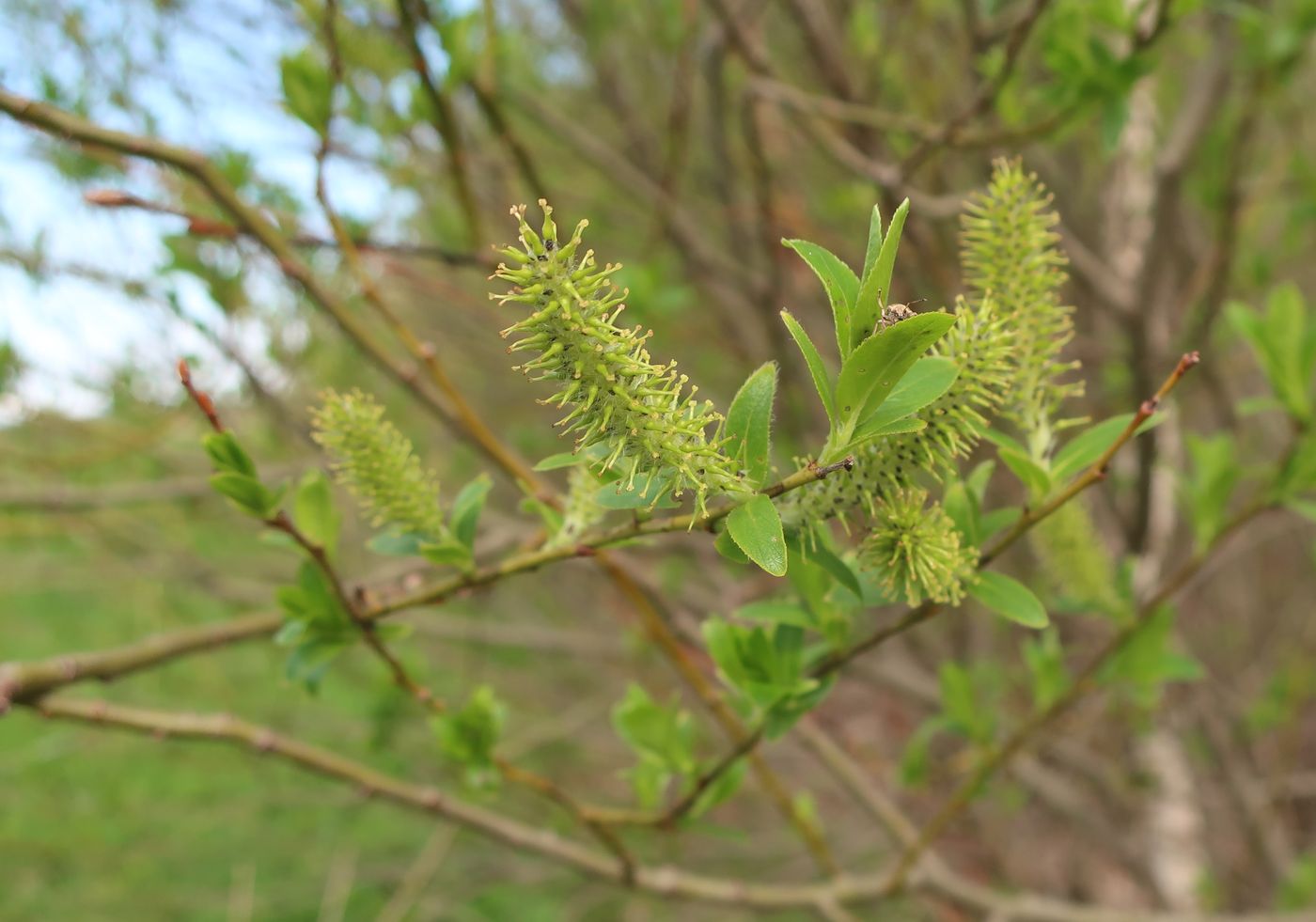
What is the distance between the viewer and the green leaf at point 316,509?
0.77 metres

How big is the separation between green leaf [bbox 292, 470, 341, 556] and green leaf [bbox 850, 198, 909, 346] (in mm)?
460

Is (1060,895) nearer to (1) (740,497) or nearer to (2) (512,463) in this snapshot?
(2) (512,463)

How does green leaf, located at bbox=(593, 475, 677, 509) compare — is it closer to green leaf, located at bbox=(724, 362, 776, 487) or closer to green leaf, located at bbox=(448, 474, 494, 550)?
green leaf, located at bbox=(724, 362, 776, 487)

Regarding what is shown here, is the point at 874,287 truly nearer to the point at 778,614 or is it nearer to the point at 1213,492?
the point at 778,614

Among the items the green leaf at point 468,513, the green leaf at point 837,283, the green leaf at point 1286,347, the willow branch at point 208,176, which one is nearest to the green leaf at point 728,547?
the green leaf at point 837,283

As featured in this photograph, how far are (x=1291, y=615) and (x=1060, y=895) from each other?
114 centimetres

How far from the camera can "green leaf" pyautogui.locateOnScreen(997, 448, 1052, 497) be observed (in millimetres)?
636

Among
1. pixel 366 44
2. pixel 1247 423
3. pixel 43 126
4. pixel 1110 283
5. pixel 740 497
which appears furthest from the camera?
pixel 1247 423

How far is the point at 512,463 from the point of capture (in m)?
1.00

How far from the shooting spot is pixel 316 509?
79cm

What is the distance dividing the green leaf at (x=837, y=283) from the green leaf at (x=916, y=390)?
0.04m

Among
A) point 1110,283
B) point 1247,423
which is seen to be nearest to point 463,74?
point 1110,283

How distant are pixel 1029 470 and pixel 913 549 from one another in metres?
0.13

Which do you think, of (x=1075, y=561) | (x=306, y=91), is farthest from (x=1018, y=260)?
(x=306, y=91)
